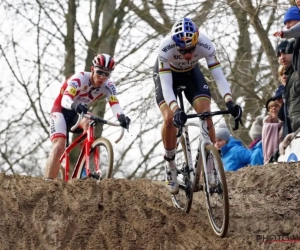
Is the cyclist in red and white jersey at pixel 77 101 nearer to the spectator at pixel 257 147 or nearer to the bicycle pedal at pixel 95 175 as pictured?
the bicycle pedal at pixel 95 175

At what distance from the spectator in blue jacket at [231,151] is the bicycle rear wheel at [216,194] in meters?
3.30

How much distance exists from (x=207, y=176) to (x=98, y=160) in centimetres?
342

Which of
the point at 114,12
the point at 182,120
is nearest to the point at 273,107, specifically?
the point at 182,120

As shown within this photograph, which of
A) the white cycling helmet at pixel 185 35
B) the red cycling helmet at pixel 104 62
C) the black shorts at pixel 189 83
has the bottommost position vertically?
the black shorts at pixel 189 83

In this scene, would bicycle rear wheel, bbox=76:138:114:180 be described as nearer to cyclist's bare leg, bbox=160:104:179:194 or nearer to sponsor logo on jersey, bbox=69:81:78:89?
sponsor logo on jersey, bbox=69:81:78:89

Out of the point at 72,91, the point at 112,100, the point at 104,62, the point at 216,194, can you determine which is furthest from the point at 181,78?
the point at 72,91

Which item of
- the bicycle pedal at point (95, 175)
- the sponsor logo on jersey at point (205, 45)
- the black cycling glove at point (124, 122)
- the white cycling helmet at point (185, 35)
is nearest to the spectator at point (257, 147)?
the black cycling glove at point (124, 122)

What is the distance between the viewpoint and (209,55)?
9125mm

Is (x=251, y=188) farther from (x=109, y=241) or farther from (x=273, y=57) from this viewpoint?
(x=273, y=57)

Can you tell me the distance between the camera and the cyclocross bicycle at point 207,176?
7.97m

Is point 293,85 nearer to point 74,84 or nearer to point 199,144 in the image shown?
point 199,144

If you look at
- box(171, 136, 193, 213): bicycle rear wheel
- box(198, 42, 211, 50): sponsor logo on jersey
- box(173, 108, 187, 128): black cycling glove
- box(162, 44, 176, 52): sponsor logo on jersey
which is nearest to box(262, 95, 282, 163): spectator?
box(171, 136, 193, 213): bicycle rear wheel

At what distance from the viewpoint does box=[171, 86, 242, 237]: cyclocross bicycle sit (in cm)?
797

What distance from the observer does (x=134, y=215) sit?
9.03 m
